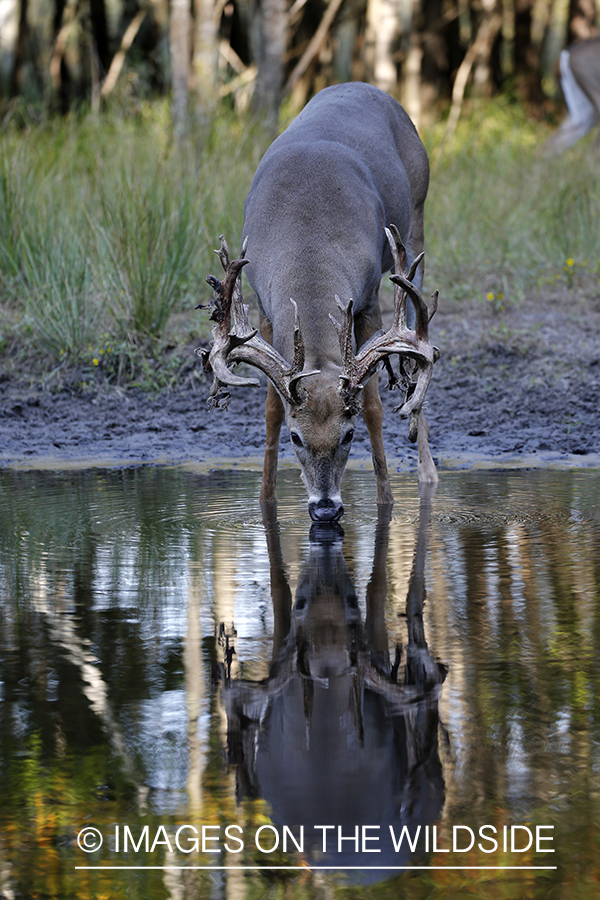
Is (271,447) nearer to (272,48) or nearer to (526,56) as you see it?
(272,48)

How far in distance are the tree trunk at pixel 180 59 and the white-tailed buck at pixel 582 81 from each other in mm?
7505

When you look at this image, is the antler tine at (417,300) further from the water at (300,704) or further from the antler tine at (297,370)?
the water at (300,704)

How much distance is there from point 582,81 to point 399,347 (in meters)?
16.1

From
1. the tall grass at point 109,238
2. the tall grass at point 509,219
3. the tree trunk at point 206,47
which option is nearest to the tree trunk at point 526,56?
the tall grass at point 509,219

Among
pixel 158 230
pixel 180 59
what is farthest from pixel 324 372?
pixel 180 59

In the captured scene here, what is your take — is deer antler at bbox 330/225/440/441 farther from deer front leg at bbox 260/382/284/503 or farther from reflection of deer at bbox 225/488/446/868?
reflection of deer at bbox 225/488/446/868

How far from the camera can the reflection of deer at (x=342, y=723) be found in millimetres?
2975

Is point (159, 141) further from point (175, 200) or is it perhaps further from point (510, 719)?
point (510, 719)

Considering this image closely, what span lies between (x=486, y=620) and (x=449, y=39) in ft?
84.8

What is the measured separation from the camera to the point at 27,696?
3.76 metres

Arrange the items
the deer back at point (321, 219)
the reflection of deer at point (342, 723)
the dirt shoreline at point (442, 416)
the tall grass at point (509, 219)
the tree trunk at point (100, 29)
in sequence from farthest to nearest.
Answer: the tree trunk at point (100, 29) → the tall grass at point (509, 219) → the dirt shoreline at point (442, 416) → the deer back at point (321, 219) → the reflection of deer at point (342, 723)

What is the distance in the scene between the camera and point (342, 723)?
11.5 ft

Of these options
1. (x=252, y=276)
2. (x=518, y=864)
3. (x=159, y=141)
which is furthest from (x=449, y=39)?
(x=518, y=864)

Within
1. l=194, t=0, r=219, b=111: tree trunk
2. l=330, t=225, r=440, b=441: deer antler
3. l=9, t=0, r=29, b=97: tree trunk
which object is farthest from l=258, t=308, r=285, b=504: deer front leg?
l=9, t=0, r=29, b=97: tree trunk
